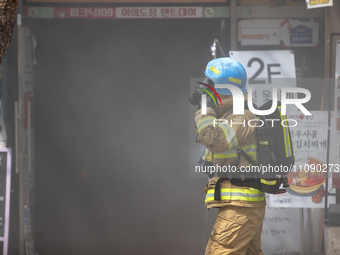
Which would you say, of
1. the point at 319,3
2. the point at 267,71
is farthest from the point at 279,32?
the point at 319,3

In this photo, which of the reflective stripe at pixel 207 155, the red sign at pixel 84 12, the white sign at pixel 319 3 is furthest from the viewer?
the red sign at pixel 84 12

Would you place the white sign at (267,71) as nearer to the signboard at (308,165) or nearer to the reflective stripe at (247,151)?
the signboard at (308,165)

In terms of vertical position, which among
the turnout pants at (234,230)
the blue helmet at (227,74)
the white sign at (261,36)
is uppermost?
the white sign at (261,36)

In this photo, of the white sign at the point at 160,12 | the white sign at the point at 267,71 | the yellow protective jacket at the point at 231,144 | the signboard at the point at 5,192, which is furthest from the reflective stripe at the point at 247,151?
the signboard at the point at 5,192

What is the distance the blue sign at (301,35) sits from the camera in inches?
149

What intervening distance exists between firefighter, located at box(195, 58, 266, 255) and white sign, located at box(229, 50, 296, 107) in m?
1.17

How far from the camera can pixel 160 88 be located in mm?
4016

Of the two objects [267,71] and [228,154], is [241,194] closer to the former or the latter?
[228,154]

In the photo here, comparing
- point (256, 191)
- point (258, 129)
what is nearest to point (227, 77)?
point (258, 129)

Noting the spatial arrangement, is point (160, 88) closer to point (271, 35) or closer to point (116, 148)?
point (116, 148)

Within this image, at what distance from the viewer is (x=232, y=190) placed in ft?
8.05

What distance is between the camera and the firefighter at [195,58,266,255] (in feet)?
7.88

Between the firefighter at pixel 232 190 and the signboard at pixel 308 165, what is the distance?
124 centimetres

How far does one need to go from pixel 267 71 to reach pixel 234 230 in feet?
5.96
